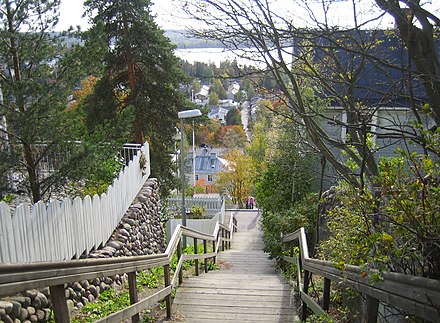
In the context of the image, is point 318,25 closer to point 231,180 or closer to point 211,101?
point 231,180

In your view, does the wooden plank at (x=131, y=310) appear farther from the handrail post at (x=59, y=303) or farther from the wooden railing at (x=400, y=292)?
the wooden railing at (x=400, y=292)

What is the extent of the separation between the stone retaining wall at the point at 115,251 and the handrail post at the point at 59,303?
145 centimetres

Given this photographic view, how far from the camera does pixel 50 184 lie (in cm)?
568

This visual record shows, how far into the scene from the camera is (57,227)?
490 centimetres

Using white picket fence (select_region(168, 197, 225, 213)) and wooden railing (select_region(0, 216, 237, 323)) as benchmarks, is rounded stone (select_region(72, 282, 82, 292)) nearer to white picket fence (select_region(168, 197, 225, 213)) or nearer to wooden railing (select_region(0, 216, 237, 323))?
wooden railing (select_region(0, 216, 237, 323))

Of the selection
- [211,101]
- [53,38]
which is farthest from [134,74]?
[211,101]

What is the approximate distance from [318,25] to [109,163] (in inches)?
233

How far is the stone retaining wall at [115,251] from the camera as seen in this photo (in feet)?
12.5

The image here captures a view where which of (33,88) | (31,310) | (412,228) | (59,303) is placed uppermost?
(33,88)

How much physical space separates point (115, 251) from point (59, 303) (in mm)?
4249

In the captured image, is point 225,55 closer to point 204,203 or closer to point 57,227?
point 57,227

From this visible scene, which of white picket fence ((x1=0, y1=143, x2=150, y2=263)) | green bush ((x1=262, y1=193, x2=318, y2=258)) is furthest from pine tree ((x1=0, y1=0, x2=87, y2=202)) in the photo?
green bush ((x1=262, y1=193, x2=318, y2=258))

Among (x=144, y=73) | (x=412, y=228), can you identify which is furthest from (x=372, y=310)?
(x=144, y=73)

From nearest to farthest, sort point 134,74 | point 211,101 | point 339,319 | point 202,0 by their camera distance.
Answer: point 202,0 < point 339,319 < point 134,74 < point 211,101
